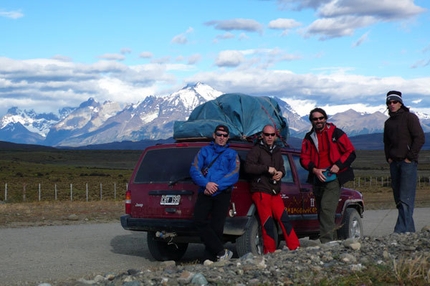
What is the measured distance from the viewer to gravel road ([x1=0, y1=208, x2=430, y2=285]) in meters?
8.92

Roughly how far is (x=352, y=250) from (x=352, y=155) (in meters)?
1.93

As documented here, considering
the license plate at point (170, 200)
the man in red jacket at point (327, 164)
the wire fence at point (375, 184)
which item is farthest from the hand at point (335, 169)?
the wire fence at point (375, 184)

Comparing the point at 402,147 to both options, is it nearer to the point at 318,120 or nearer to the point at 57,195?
the point at 318,120

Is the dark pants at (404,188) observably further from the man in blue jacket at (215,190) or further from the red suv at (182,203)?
the man in blue jacket at (215,190)

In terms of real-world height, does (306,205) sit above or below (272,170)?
below

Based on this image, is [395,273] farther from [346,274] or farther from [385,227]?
[385,227]

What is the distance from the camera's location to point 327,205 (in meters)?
9.17

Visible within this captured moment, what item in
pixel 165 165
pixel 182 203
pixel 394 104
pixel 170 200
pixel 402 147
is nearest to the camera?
pixel 182 203

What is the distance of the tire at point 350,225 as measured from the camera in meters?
11.3

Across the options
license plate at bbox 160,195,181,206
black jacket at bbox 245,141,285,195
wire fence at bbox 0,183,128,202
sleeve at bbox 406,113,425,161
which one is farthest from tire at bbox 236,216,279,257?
wire fence at bbox 0,183,128,202

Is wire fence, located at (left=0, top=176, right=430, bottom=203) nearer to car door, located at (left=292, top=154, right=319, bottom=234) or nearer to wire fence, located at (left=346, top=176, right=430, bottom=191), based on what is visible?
wire fence, located at (left=346, top=176, right=430, bottom=191)

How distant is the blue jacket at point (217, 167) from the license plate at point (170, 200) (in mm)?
617

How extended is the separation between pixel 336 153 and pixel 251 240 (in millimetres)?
1662

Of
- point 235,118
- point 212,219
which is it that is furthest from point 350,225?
point 212,219
